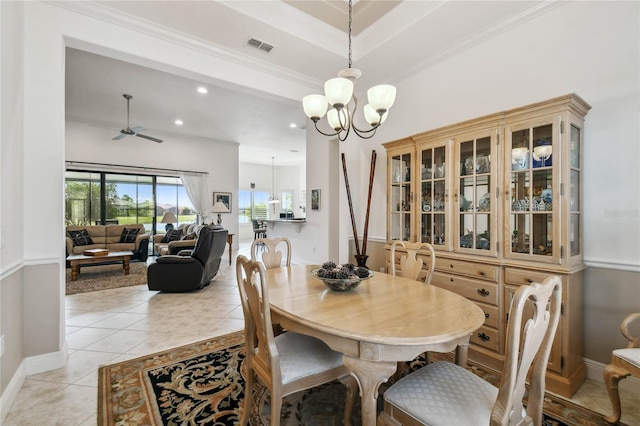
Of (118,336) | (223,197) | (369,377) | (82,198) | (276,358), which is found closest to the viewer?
(369,377)

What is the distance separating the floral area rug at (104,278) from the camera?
4.57 meters

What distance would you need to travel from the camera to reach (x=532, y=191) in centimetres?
222

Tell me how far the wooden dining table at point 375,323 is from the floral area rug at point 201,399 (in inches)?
26.9

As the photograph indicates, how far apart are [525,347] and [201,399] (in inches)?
76.1

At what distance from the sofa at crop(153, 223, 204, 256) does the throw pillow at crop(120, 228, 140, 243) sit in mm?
538

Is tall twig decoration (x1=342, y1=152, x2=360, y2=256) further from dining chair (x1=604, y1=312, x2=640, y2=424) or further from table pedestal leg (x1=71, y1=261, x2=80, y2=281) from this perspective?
table pedestal leg (x1=71, y1=261, x2=80, y2=281)

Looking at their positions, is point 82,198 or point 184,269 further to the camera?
point 82,198

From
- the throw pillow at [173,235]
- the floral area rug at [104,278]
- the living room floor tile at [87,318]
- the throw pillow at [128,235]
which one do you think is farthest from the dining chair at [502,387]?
the throw pillow at [128,235]

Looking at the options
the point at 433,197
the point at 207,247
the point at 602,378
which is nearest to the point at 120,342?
the point at 207,247

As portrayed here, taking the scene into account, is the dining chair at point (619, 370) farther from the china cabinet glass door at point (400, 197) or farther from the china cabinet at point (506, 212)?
the china cabinet glass door at point (400, 197)

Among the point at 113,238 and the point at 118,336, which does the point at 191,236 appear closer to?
the point at 113,238

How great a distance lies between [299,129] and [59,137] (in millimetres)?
5088

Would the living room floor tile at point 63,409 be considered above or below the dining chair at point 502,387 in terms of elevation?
below

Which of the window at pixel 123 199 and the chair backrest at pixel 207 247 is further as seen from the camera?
the window at pixel 123 199
